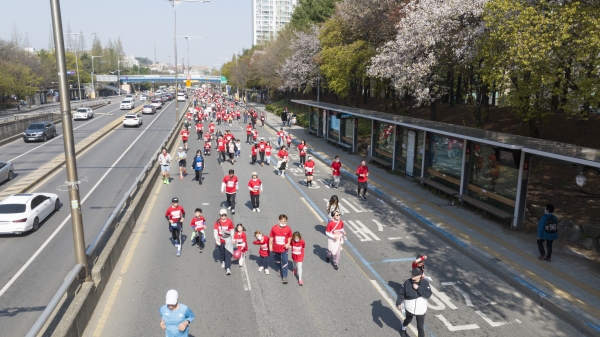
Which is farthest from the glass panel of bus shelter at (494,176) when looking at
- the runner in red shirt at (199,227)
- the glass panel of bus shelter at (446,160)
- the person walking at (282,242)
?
the runner in red shirt at (199,227)

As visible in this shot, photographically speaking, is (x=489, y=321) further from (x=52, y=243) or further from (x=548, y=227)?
(x=52, y=243)

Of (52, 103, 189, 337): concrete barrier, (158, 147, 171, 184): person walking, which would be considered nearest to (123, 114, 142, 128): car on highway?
(158, 147, 171, 184): person walking

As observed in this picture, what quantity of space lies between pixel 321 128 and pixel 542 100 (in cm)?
2082

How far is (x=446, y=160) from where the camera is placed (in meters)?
18.3

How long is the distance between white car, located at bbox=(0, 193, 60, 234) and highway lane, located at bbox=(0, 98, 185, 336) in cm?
33

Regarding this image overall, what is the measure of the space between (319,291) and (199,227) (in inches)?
155

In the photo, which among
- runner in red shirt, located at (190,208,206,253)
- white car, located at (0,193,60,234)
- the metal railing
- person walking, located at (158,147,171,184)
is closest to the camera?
the metal railing

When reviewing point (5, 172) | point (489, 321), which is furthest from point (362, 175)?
point (5, 172)

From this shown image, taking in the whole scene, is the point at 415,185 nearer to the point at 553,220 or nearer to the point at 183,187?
the point at 553,220

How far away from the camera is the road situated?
27.8 ft

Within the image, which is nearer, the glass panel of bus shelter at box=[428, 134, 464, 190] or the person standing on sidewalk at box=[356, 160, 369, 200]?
the glass panel of bus shelter at box=[428, 134, 464, 190]

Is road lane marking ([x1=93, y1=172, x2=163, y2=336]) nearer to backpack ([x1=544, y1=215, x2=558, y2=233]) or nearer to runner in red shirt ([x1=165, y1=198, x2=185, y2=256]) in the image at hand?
runner in red shirt ([x1=165, y1=198, x2=185, y2=256])

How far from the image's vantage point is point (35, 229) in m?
15.5

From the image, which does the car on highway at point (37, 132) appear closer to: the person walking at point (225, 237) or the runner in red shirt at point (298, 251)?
the person walking at point (225, 237)
